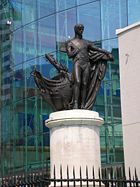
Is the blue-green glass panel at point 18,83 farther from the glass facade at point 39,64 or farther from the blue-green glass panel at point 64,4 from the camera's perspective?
the blue-green glass panel at point 64,4

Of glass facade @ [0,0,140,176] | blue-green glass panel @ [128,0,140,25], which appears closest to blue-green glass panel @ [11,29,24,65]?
glass facade @ [0,0,140,176]

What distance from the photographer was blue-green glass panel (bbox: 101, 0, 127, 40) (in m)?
29.6

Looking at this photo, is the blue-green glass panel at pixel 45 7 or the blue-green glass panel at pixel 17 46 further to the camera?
the blue-green glass panel at pixel 17 46

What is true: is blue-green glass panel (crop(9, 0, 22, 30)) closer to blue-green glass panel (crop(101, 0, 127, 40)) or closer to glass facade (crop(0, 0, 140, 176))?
glass facade (crop(0, 0, 140, 176))

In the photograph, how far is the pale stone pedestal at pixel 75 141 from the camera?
35.5 feet

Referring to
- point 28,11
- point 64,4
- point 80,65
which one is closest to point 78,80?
point 80,65

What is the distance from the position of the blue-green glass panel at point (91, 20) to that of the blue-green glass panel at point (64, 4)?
30.9 inches

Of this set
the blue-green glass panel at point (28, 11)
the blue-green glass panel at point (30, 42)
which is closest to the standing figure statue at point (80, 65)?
the blue-green glass panel at point (30, 42)

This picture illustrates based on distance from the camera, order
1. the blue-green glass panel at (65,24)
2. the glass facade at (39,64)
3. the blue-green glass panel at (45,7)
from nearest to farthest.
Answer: the glass facade at (39,64) → the blue-green glass panel at (65,24) → the blue-green glass panel at (45,7)

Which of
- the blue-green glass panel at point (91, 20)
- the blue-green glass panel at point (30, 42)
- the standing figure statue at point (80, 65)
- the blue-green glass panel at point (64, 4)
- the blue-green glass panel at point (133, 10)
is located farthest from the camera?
the blue-green glass panel at point (30, 42)

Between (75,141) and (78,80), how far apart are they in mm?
1383

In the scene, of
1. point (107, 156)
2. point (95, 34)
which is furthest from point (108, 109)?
point (95, 34)

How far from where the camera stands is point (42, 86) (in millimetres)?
11781

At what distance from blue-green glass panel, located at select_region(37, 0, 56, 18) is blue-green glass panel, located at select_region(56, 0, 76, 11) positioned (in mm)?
278
